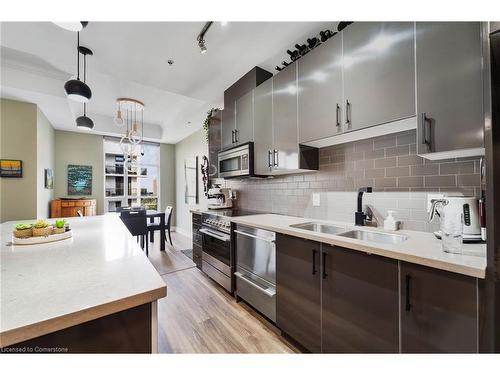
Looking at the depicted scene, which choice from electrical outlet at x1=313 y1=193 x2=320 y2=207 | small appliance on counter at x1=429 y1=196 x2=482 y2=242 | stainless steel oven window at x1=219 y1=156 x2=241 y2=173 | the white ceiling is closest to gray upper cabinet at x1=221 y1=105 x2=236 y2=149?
stainless steel oven window at x1=219 y1=156 x2=241 y2=173

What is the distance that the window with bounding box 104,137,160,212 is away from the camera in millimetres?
5953

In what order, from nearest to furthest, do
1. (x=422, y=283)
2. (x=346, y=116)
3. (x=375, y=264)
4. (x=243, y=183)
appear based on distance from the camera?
(x=422, y=283) < (x=375, y=264) < (x=346, y=116) < (x=243, y=183)

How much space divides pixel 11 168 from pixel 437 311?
5.33 meters

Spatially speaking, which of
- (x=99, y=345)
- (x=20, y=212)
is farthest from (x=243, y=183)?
(x=20, y=212)

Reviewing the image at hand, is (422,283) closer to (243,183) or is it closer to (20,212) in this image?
(243,183)

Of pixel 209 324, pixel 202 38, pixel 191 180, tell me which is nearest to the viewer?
pixel 202 38

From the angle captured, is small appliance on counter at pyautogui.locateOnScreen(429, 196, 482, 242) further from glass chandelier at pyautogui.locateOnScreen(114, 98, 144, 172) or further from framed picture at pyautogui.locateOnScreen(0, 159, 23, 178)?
framed picture at pyautogui.locateOnScreen(0, 159, 23, 178)

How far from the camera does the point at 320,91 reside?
181 centimetres

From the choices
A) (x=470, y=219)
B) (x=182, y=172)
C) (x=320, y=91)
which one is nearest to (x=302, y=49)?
(x=320, y=91)

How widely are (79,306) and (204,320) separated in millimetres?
1704

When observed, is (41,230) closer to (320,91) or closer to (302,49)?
(320,91)

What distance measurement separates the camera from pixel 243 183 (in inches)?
136

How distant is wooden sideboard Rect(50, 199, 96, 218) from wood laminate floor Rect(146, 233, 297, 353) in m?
3.46
